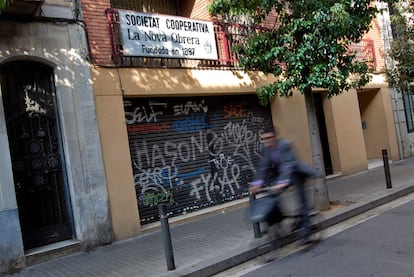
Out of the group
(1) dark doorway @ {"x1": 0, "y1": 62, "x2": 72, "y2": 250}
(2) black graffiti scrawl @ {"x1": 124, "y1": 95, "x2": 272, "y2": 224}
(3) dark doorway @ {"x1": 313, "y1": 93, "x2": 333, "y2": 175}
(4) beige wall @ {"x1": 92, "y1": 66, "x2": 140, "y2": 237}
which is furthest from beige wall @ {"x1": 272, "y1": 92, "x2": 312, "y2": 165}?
(1) dark doorway @ {"x1": 0, "y1": 62, "x2": 72, "y2": 250}

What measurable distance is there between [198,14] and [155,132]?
3.74m

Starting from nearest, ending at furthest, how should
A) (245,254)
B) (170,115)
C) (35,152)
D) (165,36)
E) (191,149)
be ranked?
(245,254)
(35,152)
(165,36)
(170,115)
(191,149)

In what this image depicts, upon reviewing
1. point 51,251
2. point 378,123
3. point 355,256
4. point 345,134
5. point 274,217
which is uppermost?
point 378,123

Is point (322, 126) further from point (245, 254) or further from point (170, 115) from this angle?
point (245, 254)

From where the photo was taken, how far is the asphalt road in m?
4.97

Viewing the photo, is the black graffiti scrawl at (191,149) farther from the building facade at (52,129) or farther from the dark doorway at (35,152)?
the dark doorway at (35,152)

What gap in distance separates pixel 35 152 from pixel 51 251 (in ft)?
5.91

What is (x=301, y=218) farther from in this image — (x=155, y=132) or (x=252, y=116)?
(x=252, y=116)

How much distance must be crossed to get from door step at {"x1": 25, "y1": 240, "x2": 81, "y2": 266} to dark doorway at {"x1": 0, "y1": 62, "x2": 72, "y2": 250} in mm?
176

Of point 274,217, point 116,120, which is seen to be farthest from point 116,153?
point 274,217

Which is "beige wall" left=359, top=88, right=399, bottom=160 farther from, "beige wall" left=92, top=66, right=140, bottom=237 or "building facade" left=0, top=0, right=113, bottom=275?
"building facade" left=0, top=0, right=113, bottom=275

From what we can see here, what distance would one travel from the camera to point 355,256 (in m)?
5.51

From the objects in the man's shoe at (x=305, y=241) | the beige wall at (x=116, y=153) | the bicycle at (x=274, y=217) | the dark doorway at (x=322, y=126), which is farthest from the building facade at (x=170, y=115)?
the man's shoe at (x=305, y=241)

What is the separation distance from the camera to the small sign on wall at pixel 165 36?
862 centimetres
